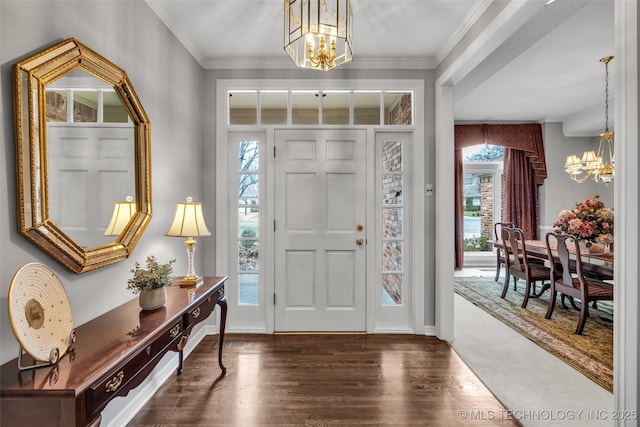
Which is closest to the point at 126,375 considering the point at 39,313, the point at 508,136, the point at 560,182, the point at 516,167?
the point at 39,313

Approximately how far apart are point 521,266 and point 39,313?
4.90 metres

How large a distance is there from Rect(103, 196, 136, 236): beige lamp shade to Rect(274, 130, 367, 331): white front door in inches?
57.0

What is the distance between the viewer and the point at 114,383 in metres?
1.16

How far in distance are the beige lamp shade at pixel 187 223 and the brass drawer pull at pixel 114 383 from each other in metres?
1.02

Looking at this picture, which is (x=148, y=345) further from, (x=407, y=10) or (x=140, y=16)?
(x=407, y=10)

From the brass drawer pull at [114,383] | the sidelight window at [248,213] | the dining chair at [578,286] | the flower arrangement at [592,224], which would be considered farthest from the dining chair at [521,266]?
the brass drawer pull at [114,383]

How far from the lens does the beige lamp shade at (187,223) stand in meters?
2.11

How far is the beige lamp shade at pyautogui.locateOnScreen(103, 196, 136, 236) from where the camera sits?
1.76 m

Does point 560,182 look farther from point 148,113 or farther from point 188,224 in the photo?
point 148,113

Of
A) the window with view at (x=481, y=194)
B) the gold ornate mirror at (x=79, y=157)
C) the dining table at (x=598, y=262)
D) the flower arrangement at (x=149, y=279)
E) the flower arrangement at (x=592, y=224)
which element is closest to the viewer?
the gold ornate mirror at (x=79, y=157)

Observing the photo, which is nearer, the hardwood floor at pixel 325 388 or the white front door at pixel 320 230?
the hardwood floor at pixel 325 388

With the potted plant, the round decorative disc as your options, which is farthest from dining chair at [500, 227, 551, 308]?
the round decorative disc

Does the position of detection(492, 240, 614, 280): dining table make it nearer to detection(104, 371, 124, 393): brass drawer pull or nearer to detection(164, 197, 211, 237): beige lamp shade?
detection(164, 197, 211, 237): beige lamp shade

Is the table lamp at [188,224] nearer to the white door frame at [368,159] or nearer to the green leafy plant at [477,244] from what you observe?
the white door frame at [368,159]
